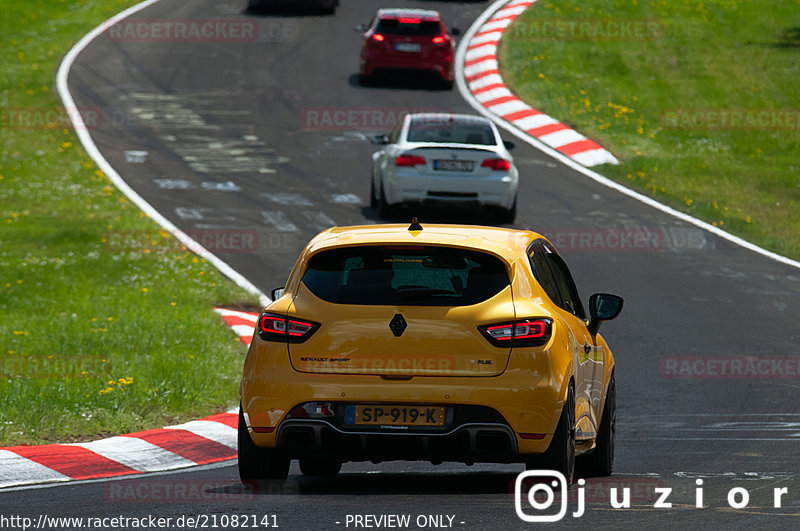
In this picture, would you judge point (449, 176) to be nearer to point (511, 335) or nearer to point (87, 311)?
point (87, 311)

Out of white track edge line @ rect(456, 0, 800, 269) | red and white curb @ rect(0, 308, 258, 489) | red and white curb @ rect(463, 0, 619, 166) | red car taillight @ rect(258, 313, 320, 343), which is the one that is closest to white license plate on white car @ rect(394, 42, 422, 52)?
white track edge line @ rect(456, 0, 800, 269)

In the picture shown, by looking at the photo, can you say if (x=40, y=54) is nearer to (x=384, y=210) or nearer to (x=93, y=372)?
(x=384, y=210)

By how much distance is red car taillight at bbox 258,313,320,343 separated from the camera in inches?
322

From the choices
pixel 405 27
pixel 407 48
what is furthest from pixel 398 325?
pixel 405 27

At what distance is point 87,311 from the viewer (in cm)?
1575

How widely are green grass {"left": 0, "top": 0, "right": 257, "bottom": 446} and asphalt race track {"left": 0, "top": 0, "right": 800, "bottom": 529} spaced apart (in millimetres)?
1076

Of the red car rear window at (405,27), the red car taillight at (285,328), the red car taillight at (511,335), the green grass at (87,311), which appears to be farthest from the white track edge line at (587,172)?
the red car taillight at (285,328)

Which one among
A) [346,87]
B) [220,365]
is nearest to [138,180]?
[346,87]

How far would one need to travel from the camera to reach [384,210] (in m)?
21.5

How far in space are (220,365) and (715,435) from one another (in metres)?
4.74

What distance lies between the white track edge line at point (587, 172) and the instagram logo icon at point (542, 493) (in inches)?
498

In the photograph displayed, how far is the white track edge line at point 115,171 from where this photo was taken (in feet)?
61.8

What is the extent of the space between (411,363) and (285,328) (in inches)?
29.8

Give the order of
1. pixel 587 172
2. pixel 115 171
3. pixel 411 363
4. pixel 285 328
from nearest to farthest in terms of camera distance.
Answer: pixel 411 363
pixel 285 328
pixel 115 171
pixel 587 172
